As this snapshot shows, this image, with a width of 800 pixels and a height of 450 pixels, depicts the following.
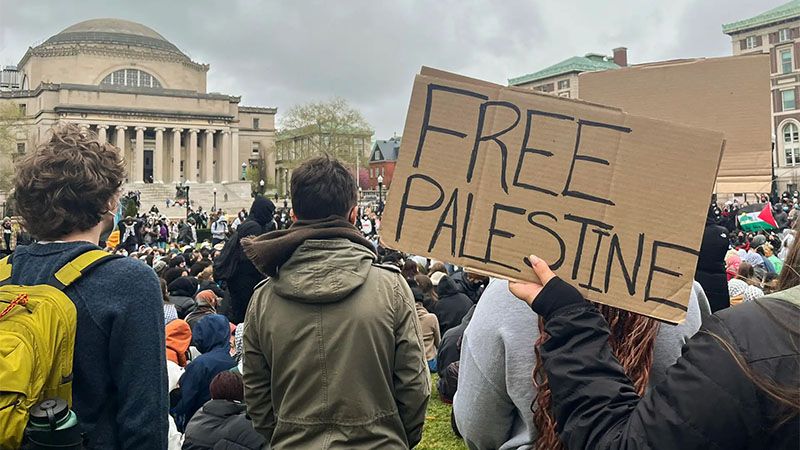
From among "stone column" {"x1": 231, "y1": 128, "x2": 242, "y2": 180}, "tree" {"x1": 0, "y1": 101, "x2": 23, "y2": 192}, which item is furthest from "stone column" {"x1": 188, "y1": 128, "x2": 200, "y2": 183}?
"tree" {"x1": 0, "y1": 101, "x2": 23, "y2": 192}

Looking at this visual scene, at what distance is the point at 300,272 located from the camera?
2725 millimetres

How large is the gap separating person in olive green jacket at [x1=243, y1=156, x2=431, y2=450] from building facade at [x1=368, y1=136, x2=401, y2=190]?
8906 centimetres

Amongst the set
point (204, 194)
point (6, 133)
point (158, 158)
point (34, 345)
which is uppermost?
point (6, 133)

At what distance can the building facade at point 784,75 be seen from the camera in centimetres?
5900

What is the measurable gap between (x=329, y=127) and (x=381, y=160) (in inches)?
903

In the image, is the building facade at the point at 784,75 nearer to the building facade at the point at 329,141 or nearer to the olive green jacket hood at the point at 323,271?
the building facade at the point at 329,141

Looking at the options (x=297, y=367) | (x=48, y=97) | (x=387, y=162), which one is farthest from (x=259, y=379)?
(x=387, y=162)

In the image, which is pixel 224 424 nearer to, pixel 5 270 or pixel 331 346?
pixel 331 346

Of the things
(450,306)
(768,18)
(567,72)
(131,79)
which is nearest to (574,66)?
(567,72)

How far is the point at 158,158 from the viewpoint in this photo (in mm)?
76062

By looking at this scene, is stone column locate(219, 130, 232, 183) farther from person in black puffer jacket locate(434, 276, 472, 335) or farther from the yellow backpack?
the yellow backpack

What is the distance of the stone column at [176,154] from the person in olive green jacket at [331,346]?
77962 mm

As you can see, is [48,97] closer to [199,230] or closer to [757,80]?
[199,230]

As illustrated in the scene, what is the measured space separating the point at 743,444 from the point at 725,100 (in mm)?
1459
